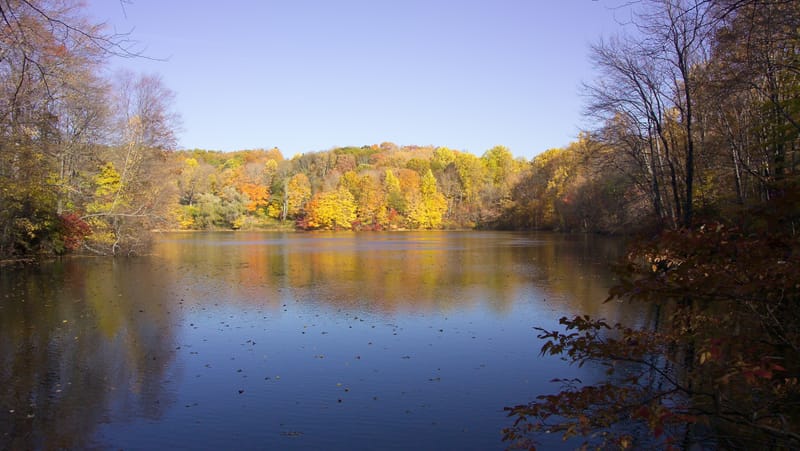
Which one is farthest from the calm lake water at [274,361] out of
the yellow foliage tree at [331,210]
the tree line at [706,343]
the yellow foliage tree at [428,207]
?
the yellow foliage tree at [428,207]

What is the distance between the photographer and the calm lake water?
16.7ft

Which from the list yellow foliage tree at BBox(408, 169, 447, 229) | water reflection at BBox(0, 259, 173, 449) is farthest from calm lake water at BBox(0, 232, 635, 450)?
yellow foliage tree at BBox(408, 169, 447, 229)

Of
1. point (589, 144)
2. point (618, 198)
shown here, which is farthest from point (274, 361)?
point (618, 198)

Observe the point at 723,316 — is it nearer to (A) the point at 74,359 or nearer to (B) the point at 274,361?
(B) the point at 274,361

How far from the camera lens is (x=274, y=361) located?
24.4ft

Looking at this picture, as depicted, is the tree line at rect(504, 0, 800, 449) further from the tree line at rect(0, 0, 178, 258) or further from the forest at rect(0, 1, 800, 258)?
the tree line at rect(0, 0, 178, 258)

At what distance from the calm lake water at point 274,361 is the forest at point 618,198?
0.98 m

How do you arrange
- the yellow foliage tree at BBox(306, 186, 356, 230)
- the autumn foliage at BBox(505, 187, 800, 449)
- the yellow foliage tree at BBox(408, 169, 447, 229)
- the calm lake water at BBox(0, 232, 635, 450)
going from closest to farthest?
the autumn foliage at BBox(505, 187, 800, 449)
the calm lake water at BBox(0, 232, 635, 450)
the yellow foliage tree at BBox(306, 186, 356, 230)
the yellow foliage tree at BBox(408, 169, 447, 229)

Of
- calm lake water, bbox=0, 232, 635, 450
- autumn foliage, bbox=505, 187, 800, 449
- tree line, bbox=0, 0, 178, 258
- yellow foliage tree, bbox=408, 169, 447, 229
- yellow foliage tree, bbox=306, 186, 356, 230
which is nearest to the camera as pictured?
autumn foliage, bbox=505, 187, 800, 449

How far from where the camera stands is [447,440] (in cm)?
492

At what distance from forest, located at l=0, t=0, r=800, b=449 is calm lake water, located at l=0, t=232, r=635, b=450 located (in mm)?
985

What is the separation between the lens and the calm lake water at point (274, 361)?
201 inches

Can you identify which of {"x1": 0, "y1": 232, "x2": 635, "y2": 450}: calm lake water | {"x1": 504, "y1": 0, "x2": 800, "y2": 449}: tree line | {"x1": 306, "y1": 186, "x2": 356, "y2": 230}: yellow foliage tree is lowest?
{"x1": 0, "y1": 232, "x2": 635, "y2": 450}: calm lake water

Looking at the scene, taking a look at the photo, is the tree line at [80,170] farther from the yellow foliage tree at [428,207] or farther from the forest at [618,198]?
the yellow foliage tree at [428,207]
